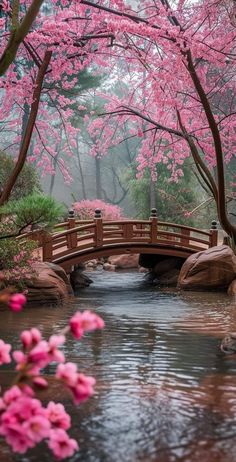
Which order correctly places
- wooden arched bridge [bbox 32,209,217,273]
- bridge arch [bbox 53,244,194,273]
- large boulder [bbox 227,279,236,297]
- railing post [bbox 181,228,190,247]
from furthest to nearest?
1. railing post [bbox 181,228,190,247]
2. bridge arch [bbox 53,244,194,273]
3. large boulder [bbox 227,279,236,297]
4. wooden arched bridge [bbox 32,209,217,273]

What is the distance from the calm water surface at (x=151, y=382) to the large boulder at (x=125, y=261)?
26.6 ft

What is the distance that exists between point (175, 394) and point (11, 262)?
5.59 metres

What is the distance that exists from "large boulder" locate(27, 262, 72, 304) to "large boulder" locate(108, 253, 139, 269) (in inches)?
309

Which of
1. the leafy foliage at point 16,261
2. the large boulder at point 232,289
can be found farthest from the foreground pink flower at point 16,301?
the large boulder at point 232,289

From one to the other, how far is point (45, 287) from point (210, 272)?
449cm

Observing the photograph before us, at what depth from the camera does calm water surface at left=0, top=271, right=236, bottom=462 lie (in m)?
4.58

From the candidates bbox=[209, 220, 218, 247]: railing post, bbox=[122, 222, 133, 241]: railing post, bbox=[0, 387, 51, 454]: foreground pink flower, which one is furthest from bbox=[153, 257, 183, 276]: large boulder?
bbox=[0, 387, 51, 454]: foreground pink flower

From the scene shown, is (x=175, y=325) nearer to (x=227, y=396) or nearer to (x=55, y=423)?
(x=227, y=396)

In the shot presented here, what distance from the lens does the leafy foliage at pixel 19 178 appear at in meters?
17.2

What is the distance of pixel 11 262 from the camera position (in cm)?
1084

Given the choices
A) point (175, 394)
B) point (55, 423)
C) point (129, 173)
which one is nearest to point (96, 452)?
point (175, 394)

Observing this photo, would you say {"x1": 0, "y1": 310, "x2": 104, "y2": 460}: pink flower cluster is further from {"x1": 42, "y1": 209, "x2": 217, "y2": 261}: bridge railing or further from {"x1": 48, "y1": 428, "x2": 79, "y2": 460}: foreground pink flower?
{"x1": 42, "y1": 209, "x2": 217, "y2": 261}: bridge railing

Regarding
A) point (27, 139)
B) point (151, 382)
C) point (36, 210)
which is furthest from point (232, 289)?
point (36, 210)

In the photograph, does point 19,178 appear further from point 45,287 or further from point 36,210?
point 36,210
